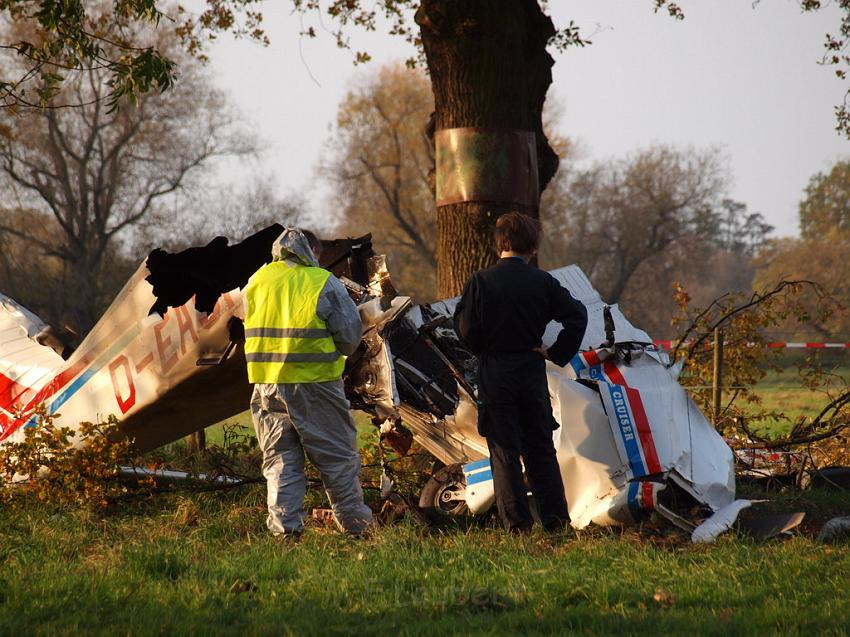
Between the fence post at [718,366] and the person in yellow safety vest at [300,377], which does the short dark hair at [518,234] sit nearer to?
the person in yellow safety vest at [300,377]

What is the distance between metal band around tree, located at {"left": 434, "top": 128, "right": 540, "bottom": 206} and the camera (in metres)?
9.19

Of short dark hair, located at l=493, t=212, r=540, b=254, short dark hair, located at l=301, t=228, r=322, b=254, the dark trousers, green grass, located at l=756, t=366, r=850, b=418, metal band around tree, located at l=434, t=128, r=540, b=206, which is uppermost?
metal band around tree, located at l=434, t=128, r=540, b=206

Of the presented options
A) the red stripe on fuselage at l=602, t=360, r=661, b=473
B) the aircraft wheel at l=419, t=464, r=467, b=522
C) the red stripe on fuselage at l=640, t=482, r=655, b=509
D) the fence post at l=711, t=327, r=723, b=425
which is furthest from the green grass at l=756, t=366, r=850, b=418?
the red stripe on fuselage at l=640, t=482, r=655, b=509

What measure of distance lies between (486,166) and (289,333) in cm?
359

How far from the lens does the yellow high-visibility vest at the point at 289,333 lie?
240 inches

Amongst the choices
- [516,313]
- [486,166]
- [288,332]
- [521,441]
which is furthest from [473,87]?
[521,441]

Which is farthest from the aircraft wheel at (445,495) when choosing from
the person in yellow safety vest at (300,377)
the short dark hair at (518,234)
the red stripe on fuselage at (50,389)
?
the red stripe on fuselage at (50,389)

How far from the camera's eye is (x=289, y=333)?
6125 mm

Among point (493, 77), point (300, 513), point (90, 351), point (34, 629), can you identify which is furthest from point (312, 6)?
point (34, 629)

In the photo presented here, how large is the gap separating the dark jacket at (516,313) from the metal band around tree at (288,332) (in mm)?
802

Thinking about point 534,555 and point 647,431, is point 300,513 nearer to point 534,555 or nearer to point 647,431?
point 534,555

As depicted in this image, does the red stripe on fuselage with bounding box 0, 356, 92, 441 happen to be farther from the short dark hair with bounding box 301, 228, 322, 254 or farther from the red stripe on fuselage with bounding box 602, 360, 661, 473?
the red stripe on fuselage with bounding box 602, 360, 661, 473

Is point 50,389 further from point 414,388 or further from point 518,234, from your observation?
point 518,234

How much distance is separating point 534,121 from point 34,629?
6788mm
